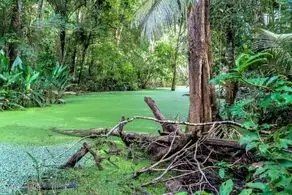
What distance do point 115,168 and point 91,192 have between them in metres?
0.59

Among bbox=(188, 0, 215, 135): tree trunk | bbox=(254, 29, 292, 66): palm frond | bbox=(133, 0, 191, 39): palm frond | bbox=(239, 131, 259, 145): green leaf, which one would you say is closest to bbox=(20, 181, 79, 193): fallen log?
bbox=(188, 0, 215, 135): tree trunk

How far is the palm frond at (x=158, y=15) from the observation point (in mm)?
4596

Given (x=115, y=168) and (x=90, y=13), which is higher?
(x=90, y=13)

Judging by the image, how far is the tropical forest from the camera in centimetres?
167

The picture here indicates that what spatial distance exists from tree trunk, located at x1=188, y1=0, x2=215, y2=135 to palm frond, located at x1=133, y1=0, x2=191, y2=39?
124 centimetres

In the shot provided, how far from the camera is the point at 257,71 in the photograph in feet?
15.3

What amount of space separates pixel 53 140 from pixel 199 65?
1627mm

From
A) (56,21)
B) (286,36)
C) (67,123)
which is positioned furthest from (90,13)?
(286,36)

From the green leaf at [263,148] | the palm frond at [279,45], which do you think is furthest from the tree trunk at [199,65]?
the green leaf at [263,148]

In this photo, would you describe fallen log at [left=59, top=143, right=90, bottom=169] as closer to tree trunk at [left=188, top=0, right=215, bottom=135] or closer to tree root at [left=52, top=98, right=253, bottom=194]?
tree root at [left=52, top=98, right=253, bottom=194]

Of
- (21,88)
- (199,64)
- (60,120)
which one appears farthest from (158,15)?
(21,88)

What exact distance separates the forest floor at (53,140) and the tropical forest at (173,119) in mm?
12

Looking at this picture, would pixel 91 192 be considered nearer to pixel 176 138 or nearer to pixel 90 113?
pixel 176 138

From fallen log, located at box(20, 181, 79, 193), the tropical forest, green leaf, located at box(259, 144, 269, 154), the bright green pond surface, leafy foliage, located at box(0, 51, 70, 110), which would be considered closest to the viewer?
Result: green leaf, located at box(259, 144, 269, 154)
